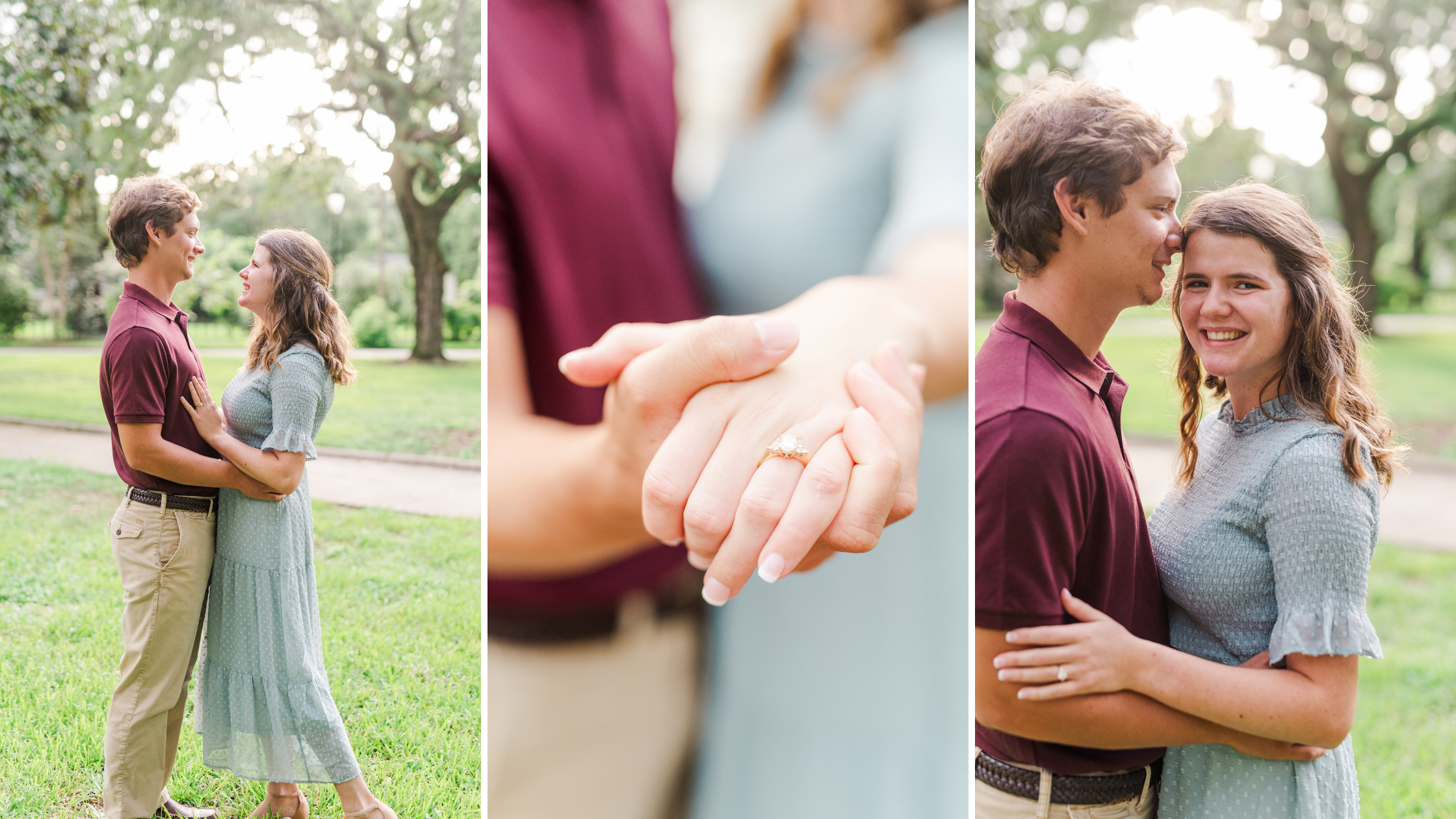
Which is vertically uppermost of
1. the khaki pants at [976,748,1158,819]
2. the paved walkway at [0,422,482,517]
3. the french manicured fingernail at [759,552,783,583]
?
the paved walkway at [0,422,482,517]

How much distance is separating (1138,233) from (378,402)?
190cm

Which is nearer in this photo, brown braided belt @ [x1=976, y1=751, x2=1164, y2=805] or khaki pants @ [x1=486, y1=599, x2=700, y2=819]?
brown braided belt @ [x1=976, y1=751, x2=1164, y2=805]

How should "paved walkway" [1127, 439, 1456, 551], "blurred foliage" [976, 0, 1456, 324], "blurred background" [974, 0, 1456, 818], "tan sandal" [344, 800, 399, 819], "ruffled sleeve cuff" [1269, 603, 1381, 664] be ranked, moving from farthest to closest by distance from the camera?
"paved walkway" [1127, 439, 1456, 551] < "blurred foliage" [976, 0, 1456, 324] < "blurred background" [974, 0, 1456, 818] < "tan sandal" [344, 800, 399, 819] < "ruffled sleeve cuff" [1269, 603, 1381, 664]

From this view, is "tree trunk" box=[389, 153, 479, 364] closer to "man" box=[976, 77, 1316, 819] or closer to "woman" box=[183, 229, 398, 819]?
"woman" box=[183, 229, 398, 819]

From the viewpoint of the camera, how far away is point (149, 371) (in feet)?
5.13

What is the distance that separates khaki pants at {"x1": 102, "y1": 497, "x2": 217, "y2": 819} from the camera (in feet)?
5.42

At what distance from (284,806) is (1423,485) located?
472 cm

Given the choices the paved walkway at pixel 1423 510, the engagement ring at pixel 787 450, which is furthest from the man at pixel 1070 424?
the paved walkway at pixel 1423 510

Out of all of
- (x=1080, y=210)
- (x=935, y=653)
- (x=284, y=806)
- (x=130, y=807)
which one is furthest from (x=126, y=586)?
(x=1080, y=210)

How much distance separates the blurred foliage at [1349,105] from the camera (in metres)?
2.36

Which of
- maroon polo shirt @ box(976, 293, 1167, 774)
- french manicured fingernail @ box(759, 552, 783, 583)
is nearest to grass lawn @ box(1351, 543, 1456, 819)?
maroon polo shirt @ box(976, 293, 1167, 774)

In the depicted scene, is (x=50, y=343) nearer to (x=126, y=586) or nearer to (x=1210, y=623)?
(x=126, y=586)

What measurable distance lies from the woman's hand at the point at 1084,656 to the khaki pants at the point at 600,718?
2.14ft

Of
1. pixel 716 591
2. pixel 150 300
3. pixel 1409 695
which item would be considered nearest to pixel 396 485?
pixel 150 300
